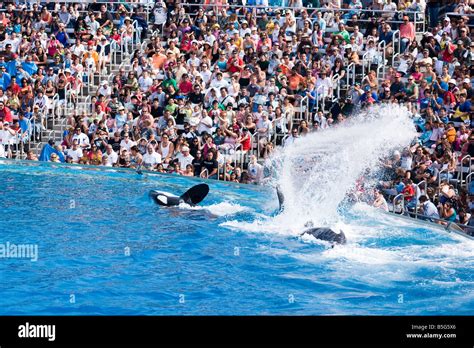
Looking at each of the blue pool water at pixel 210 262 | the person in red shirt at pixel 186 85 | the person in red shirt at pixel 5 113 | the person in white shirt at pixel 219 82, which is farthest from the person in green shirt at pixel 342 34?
the person in red shirt at pixel 5 113

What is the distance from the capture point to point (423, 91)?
22234 mm

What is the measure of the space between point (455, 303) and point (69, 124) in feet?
42.2

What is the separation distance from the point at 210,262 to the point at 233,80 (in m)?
9.04

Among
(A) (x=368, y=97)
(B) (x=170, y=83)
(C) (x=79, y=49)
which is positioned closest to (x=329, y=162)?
(A) (x=368, y=97)

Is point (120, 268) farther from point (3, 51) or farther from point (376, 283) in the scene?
point (3, 51)

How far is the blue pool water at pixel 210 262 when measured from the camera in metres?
13.6

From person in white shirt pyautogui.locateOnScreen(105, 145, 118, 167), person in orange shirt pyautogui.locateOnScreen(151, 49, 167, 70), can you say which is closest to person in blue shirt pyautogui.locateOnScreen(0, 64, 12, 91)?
person in orange shirt pyautogui.locateOnScreen(151, 49, 167, 70)

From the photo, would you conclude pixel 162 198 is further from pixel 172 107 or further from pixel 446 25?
pixel 446 25

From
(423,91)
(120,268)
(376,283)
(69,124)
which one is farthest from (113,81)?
(376,283)

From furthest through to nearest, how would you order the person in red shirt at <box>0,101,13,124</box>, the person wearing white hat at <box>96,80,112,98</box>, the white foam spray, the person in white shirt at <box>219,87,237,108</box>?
the person wearing white hat at <box>96,80,112,98</box> → the person in red shirt at <box>0,101,13,124</box> → the person in white shirt at <box>219,87,237,108</box> → the white foam spray

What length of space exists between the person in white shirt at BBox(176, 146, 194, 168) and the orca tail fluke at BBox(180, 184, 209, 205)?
3261mm

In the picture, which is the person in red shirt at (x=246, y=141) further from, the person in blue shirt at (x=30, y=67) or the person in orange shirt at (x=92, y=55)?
the person in blue shirt at (x=30, y=67)

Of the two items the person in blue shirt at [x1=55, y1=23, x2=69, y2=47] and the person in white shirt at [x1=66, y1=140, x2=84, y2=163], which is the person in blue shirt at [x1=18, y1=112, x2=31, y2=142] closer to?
the person in white shirt at [x1=66, y1=140, x2=84, y2=163]

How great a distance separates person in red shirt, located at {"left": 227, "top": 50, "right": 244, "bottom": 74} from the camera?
80.9 feet
